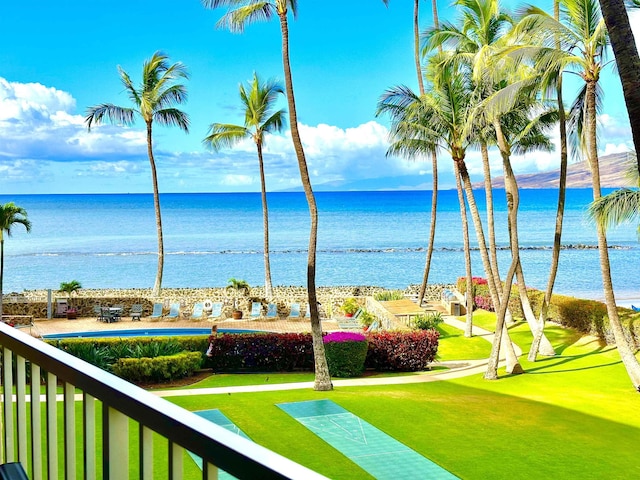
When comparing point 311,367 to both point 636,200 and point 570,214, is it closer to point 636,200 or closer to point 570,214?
point 636,200

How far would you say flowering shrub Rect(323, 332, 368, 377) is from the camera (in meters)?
18.5

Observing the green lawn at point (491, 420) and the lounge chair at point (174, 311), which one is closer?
the green lawn at point (491, 420)

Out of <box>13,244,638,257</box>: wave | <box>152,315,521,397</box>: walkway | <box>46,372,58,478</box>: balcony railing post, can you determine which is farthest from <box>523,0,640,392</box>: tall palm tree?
<box>13,244,638,257</box>: wave

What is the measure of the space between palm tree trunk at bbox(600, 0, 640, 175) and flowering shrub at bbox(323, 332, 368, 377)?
1165cm

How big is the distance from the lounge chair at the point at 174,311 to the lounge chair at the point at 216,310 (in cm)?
134

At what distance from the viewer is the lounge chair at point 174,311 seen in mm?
28766

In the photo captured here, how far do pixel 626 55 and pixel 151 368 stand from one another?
12781mm

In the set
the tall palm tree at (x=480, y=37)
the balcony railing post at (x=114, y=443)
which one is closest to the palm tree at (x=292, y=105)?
the tall palm tree at (x=480, y=37)

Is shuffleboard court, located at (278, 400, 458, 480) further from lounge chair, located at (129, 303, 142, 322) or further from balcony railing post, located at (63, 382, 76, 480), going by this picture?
lounge chair, located at (129, 303, 142, 322)

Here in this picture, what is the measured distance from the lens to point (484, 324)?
90.1ft

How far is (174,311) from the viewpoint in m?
28.9

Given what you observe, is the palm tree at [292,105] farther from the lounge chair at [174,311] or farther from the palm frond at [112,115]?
the palm frond at [112,115]

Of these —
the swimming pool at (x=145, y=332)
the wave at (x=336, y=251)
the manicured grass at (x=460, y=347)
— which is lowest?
the manicured grass at (x=460, y=347)

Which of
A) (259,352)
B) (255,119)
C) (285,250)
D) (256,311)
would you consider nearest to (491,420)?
(259,352)
